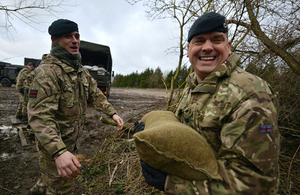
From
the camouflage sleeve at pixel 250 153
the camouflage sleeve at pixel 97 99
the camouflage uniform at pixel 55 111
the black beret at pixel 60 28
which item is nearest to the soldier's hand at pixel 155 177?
the camouflage sleeve at pixel 250 153

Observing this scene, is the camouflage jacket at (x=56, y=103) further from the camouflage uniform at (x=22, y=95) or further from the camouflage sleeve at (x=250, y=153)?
the camouflage uniform at (x=22, y=95)

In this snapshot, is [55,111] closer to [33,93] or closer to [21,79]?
[33,93]

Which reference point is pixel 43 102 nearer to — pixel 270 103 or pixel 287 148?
pixel 270 103

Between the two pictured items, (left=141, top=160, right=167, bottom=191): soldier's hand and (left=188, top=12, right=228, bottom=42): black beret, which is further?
(left=188, top=12, right=228, bottom=42): black beret

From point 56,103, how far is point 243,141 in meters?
1.85

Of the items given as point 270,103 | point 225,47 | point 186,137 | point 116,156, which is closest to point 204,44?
point 225,47

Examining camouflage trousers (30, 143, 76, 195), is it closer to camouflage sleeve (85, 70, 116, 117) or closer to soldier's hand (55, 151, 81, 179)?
soldier's hand (55, 151, 81, 179)

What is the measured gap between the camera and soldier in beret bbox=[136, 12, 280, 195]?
33.6 inches

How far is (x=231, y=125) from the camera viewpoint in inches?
36.8

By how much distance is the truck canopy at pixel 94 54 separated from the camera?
352 inches

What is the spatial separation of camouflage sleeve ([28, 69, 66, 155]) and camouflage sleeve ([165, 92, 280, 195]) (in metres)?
1.30

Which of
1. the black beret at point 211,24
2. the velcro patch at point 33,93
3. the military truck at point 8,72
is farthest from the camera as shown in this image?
the military truck at point 8,72

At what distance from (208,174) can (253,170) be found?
239mm

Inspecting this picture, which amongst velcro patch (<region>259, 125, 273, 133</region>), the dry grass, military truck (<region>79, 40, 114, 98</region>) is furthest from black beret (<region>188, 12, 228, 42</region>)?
military truck (<region>79, 40, 114, 98</region>)
